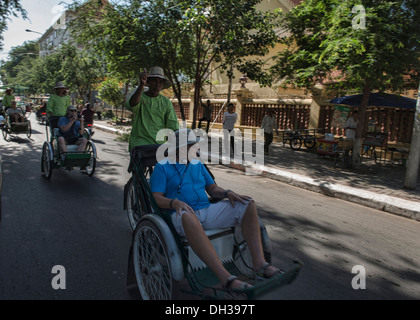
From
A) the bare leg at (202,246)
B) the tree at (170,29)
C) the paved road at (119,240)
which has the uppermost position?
the tree at (170,29)

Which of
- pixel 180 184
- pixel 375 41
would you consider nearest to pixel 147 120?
pixel 180 184

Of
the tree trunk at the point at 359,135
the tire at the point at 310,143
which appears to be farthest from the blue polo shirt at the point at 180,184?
the tire at the point at 310,143

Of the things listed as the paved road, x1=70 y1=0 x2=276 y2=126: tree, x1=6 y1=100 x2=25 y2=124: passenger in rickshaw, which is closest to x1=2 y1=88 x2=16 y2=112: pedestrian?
x1=6 y1=100 x2=25 y2=124: passenger in rickshaw

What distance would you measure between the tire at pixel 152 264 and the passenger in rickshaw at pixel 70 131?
435 centimetres

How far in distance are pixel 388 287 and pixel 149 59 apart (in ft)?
30.1

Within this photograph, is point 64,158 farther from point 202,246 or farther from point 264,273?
point 264,273

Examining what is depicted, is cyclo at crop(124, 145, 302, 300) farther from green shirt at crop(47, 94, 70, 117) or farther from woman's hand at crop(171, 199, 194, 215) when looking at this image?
green shirt at crop(47, 94, 70, 117)

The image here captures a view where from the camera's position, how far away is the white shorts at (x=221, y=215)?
282 cm

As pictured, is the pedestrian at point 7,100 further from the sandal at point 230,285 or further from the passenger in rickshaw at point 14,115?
the sandal at point 230,285

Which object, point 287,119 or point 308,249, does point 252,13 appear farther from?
point 308,249

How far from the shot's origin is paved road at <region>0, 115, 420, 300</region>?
9.86 feet

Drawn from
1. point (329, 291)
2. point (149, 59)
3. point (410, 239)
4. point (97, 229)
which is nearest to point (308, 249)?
point (329, 291)

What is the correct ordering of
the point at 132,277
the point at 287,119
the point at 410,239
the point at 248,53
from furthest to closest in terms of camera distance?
the point at 287,119 → the point at 248,53 → the point at 410,239 → the point at 132,277

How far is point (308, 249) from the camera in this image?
13.0 feet
